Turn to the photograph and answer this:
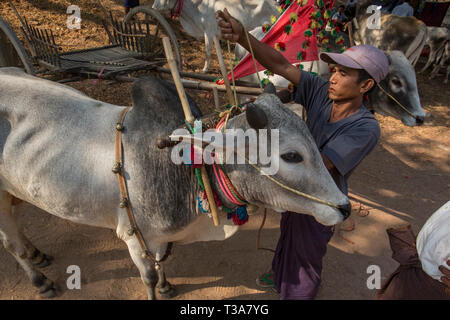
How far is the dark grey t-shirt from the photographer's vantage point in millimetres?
1741

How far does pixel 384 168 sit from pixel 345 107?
3307 mm

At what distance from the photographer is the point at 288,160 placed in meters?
1.48

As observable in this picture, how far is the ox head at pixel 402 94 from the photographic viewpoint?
324 centimetres

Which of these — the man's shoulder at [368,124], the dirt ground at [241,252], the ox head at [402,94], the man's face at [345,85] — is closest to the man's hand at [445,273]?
the man's shoulder at [368,124]

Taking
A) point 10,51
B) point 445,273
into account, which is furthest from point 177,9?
point 445,273

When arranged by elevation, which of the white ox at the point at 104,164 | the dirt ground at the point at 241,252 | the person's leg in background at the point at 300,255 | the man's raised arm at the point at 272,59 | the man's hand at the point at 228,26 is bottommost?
the dirt ground at the point at 241,252

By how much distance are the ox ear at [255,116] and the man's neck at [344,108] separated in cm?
81

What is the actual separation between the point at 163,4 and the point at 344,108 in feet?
19.1

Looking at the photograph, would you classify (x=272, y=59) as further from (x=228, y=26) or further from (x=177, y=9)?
(x=177, y=9)

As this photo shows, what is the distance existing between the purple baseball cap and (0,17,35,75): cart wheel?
3115 millimetres

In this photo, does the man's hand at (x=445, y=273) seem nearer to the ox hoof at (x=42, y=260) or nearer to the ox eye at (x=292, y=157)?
the ox eye at (x=292, y=157)

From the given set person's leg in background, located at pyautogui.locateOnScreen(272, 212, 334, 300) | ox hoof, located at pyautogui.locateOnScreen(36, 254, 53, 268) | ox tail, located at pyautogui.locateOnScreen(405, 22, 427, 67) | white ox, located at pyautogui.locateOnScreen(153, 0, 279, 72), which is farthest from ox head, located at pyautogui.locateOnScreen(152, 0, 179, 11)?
person's leg in background, located at pyautogui.locateOnScreen(272, 212, 334, 300)

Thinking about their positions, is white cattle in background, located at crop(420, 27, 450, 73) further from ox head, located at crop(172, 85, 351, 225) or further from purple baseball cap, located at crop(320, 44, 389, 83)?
ox head, located at crop(172, 85, 351, 225)
